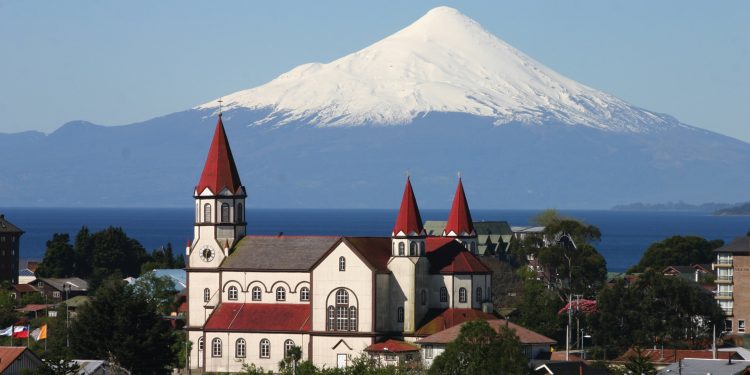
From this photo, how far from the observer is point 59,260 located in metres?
152

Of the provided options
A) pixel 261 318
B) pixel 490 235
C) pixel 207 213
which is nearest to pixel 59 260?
pixel 490 235

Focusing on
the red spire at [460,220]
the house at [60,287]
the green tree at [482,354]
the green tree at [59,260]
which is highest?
the red spire at [460,220]

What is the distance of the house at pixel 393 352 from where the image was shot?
8988cm

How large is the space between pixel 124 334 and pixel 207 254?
18818 mm

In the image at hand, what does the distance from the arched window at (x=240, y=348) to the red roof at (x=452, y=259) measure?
11.2 meters

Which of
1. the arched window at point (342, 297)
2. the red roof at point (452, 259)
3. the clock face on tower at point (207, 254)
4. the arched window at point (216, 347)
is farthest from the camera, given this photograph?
the clock face on tower at point (207, 254)

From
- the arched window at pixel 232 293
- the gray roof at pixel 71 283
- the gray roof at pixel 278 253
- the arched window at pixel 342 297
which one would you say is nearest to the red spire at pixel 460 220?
the gray roof at pixel 278 253

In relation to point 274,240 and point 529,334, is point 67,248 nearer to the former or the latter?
point 274,240

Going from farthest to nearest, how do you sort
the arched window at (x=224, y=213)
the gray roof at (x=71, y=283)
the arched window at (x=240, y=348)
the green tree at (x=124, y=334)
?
the gray roof at (x=71, y=283)
the arched window at (x=224, y=213)
the arched window at (x=240, y=348)
the green tree at (x=124, y=334)

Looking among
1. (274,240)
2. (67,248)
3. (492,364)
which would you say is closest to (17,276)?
(67,248)


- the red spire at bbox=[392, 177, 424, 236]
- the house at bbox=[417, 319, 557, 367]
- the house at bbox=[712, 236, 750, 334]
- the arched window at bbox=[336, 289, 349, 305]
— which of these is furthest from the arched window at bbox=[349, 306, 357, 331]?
the house at bbox=[712, 236, 750, 334]

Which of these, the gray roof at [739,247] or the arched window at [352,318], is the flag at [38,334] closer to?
the arched window at [352,318]

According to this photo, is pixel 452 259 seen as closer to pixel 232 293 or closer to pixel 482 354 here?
pixel 232 293

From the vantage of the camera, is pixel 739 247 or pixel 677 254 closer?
pixel 739 247
